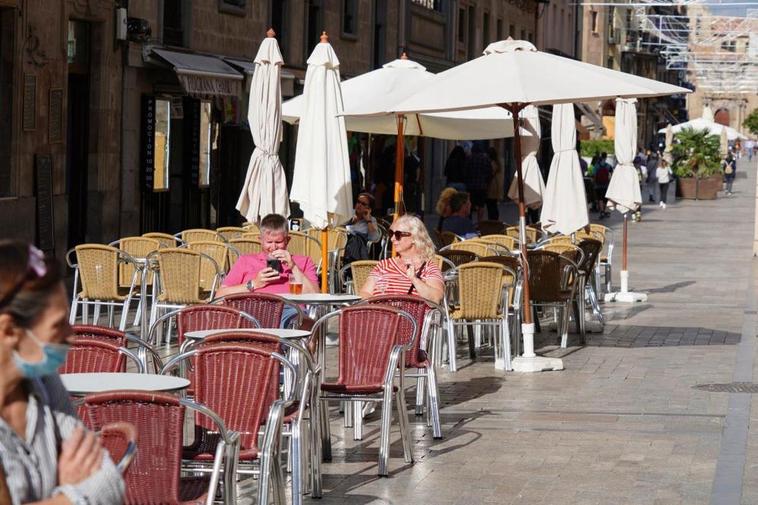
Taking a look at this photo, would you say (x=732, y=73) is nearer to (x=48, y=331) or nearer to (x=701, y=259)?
(x=701, y=259)

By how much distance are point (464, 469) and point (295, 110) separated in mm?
9469

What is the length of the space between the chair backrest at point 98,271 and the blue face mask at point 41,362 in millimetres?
10014

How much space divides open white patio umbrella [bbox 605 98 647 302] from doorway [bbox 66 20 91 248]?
6.81 m

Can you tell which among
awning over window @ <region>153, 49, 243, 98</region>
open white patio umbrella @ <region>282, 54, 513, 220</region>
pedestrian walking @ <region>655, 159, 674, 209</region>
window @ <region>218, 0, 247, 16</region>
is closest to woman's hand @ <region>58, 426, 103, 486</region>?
open white patio umbrella @ <region>282, 54, 513, 220</region>

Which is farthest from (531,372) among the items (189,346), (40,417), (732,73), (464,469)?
(732,73)

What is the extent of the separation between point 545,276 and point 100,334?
7.50m

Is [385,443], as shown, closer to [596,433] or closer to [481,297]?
[596,433]

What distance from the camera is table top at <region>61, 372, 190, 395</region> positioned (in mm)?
6012

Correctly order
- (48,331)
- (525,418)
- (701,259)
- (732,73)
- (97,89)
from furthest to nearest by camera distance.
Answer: (732,73) → (701,259) → (97,89) → (525,418) → (48,331)

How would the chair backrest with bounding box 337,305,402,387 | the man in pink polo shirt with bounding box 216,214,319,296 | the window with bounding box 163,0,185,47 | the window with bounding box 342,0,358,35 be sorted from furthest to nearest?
the window with bounding box 342,0,358,35 → the window with bounding box 163,0,185,47 → the man in pink polo shirt with bounding box 216,214,319,296 → the chair backrest with bounding box 337,305,402,387

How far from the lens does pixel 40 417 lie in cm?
300

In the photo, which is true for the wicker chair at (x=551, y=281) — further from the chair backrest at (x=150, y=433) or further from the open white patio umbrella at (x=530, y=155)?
the chair backrest at (x=150, y=433)

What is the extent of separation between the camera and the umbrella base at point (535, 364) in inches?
482

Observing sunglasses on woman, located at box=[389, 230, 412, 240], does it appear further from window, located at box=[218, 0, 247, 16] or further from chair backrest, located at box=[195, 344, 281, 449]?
window, located at box=[218, 0, 247, 16]
